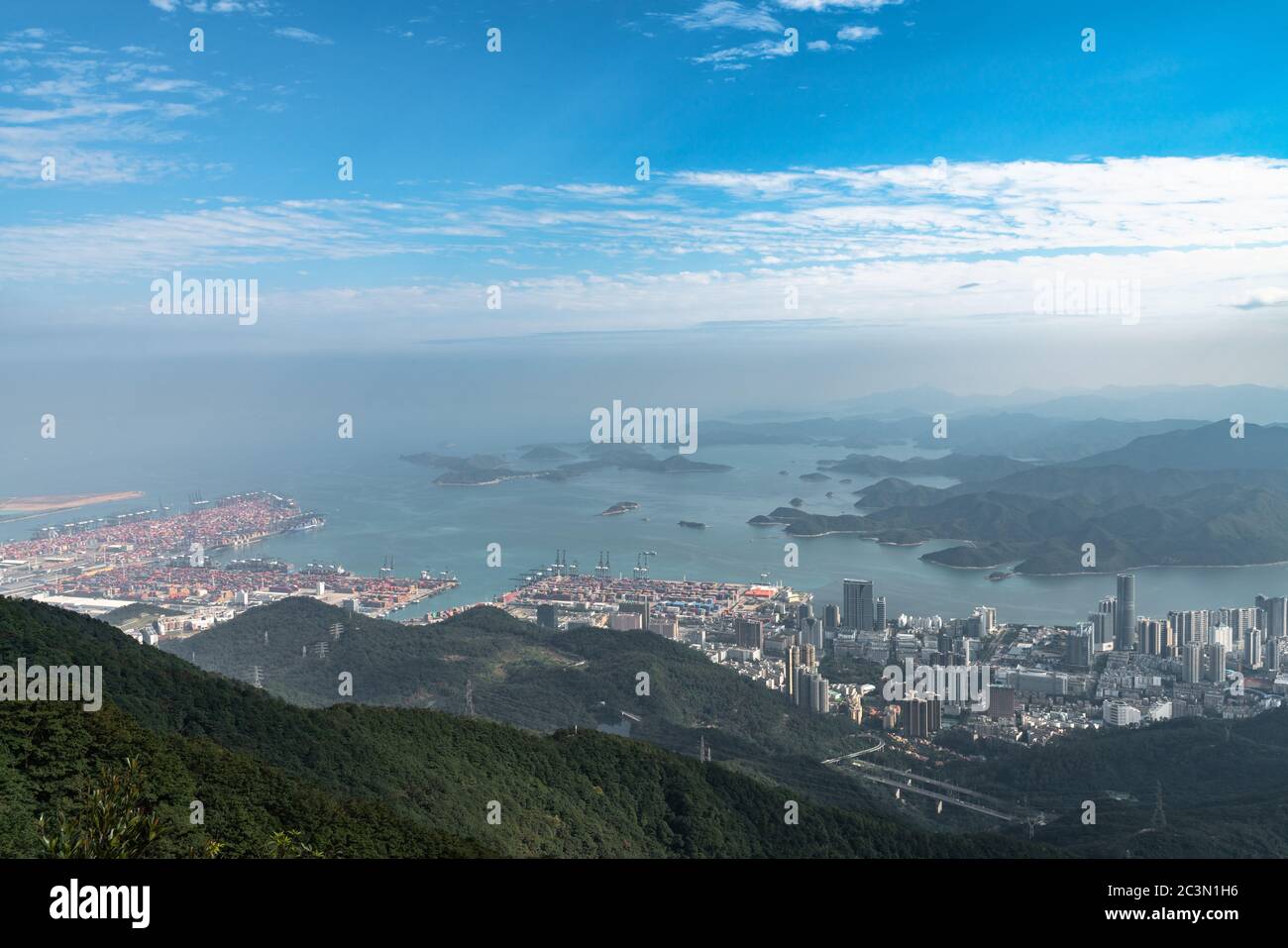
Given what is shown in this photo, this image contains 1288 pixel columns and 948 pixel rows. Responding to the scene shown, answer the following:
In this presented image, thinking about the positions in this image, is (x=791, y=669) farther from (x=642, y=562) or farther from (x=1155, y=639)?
(x=642, y=562)

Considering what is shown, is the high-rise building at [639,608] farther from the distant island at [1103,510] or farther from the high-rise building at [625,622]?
the distant island at [1103,510]

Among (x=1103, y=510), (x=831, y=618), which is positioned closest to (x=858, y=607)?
(x=831, y=618)

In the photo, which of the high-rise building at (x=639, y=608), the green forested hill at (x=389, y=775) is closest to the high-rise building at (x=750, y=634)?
the high-rise building at (x=639, y=608)

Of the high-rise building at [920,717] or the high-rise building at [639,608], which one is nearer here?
the high-rise building at [920,717]

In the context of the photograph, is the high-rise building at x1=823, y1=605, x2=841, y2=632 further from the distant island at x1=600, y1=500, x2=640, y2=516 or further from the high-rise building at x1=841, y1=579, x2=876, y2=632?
the distant island at x1=600, y1=500, x2=640, y2=516

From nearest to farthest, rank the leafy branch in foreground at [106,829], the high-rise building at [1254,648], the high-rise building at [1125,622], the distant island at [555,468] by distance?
the leafy branch in foreground at [106,829] < the high-rise building at [1254,648] < the high-rise building at [1125,622] < the distant island at [555,468]
